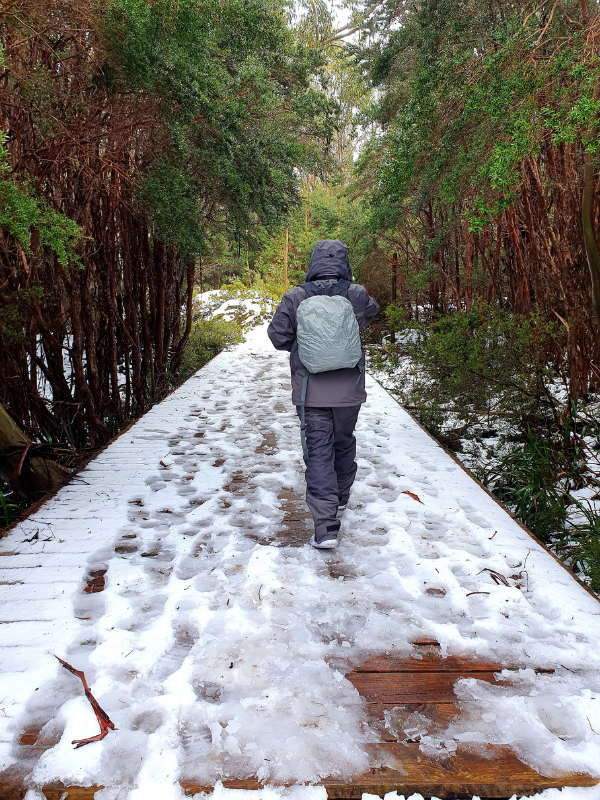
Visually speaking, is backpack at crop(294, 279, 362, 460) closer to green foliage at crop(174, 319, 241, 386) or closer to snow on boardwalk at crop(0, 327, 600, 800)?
snow on boardwalk at crop(0, 327, 600, 800)

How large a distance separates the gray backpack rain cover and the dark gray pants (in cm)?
29

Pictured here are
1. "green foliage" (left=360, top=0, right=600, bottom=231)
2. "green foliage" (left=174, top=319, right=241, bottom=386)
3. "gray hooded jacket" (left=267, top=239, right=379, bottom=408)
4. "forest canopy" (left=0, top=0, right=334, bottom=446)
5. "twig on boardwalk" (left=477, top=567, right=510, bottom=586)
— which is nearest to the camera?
"twig on boardwalk" (left=477, top=567, right=510, bottom=586)

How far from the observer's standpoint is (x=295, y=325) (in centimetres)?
315

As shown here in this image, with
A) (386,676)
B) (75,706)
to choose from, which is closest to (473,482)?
(386,676)

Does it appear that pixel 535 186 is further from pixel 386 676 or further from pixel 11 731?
pixel 11 731

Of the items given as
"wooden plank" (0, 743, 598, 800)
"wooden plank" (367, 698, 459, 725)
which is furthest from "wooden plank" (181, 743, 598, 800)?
"wooden plank" (367, 698, 459, 725)

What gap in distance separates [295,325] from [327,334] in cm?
28

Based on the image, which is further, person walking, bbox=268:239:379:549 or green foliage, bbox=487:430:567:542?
green foliage, bbox=487:430:567:542

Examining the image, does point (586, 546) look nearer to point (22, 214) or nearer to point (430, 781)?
point (430, 781)

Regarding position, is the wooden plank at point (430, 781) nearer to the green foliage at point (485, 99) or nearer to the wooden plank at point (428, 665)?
the wooden plank at point (428, 665)

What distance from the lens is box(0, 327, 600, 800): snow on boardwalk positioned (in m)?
1.67

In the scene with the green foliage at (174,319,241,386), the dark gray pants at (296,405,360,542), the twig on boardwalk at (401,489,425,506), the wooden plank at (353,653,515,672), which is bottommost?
the green foliage at (174,319,241,386)

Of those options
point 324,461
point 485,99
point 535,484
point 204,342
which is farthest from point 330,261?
point 204,342

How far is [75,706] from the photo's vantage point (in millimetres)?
1815
